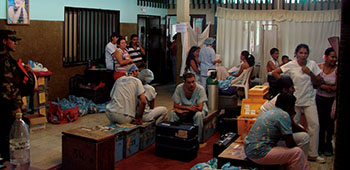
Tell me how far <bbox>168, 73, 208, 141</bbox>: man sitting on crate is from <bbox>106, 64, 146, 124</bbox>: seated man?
669 millimetres

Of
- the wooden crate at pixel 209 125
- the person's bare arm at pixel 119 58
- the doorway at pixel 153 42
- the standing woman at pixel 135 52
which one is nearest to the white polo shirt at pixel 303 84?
the wooden crate at pixel 209 125

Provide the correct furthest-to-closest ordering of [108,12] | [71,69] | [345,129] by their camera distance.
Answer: [108,12]
[71,69]
[345,129]

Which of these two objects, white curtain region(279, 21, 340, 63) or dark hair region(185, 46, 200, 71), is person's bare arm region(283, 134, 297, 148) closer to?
dark hair region(185, 46, 200, 71)

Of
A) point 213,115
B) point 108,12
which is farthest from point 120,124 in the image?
point 108,12

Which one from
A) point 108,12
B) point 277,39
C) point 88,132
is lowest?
point 88,132

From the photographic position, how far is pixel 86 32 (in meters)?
9.70

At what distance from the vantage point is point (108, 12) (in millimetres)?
10422

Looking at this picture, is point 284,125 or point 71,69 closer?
point 284,125

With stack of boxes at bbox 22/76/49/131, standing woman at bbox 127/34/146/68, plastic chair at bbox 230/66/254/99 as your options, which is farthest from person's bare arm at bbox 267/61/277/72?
stack of boxes at bbox 22/76/49/131

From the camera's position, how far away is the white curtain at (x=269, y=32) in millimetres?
10688

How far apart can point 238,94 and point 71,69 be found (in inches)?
157

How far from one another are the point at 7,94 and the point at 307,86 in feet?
13.4

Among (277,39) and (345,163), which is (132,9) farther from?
(345,163)

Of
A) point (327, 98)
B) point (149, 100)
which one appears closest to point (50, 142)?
point (149, 100)
